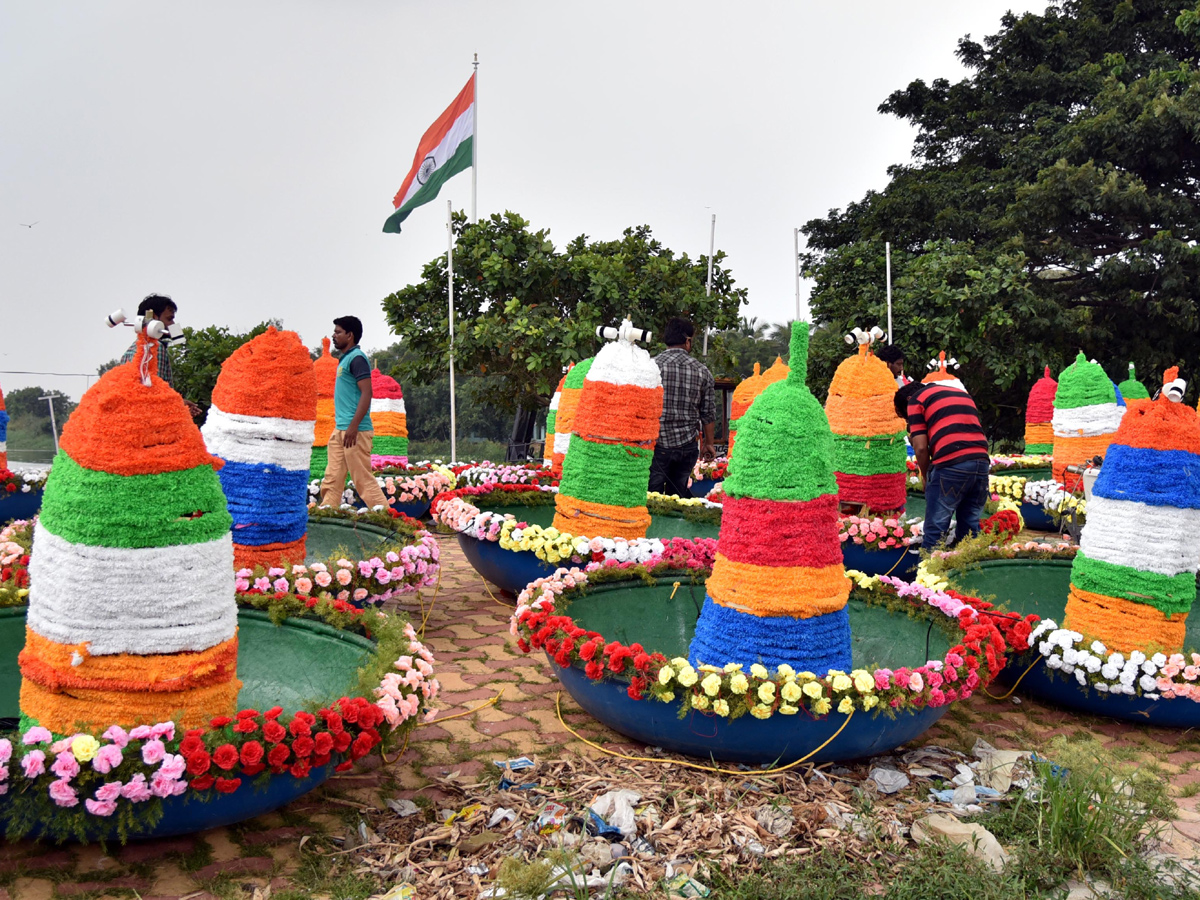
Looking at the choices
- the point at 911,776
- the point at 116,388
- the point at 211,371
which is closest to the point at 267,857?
the point at 116,388

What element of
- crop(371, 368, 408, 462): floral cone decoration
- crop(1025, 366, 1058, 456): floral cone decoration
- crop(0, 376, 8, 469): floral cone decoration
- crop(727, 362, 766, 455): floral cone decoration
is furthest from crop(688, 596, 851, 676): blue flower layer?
crop(1025, 366, 1058, 456): floral cone decoration

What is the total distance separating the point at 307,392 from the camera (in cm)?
447

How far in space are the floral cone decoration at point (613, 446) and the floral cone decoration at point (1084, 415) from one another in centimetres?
574

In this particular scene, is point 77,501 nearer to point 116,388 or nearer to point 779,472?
point 116,388

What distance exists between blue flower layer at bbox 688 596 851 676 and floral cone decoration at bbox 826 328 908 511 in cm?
360

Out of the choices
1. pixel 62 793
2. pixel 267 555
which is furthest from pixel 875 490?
pixel 62 793

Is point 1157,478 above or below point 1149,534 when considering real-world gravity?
above

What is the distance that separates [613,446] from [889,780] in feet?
8.44

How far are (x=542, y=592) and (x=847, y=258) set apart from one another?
15671 mm

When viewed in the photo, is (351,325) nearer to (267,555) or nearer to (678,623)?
(267,555)

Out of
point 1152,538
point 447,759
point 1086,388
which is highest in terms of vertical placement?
point 1086,388

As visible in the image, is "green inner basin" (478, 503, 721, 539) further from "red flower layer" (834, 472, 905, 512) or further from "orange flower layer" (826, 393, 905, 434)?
"orange flower layer" (826, 393, 905, 434)

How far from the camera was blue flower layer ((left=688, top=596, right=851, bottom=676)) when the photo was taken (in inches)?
132

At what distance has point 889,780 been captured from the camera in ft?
10.7
